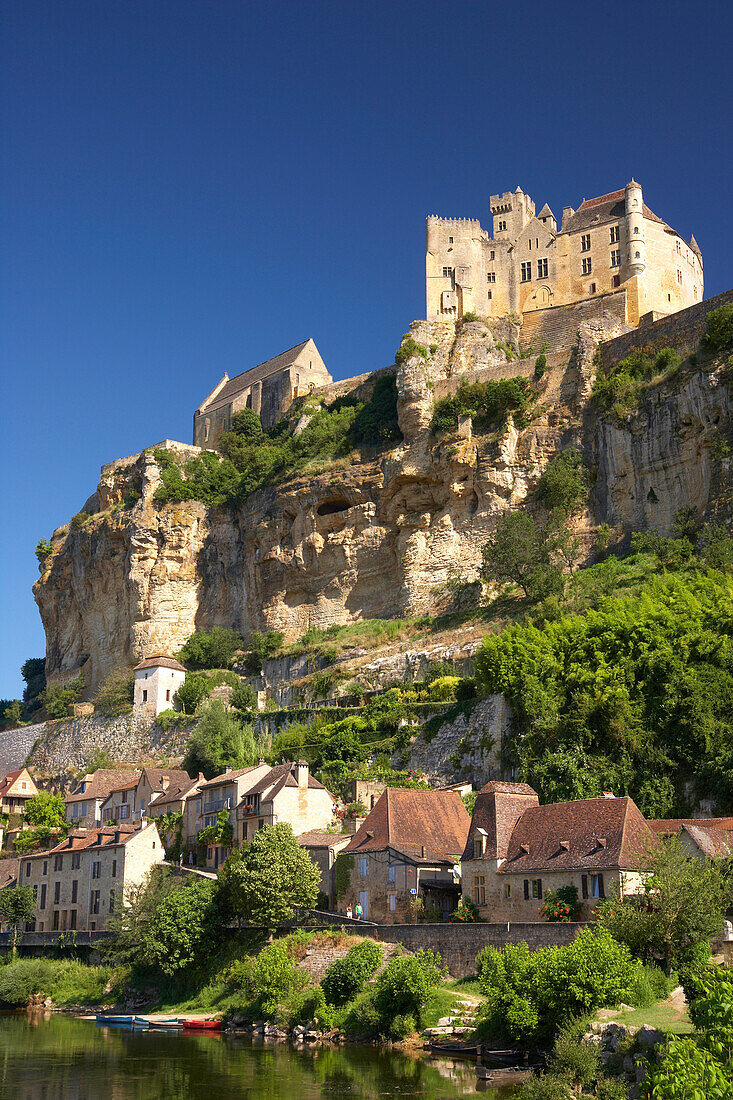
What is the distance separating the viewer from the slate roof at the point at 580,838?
26.2m

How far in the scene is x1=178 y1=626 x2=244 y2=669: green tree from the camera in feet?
195

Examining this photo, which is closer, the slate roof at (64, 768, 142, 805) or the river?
the river

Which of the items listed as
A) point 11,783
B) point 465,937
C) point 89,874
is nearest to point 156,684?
point 11,783

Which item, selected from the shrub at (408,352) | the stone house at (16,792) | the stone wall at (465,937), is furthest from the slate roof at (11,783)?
the stone wall at (465,937)

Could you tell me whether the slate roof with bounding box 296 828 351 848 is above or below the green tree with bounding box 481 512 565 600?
below

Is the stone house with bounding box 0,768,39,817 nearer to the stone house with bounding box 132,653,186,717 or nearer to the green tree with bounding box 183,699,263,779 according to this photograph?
the stone house with bounding box 132,653,186,717

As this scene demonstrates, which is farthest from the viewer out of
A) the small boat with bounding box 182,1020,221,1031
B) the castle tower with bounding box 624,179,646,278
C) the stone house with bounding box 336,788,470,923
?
the castle tower with bounding box 624,179,646,278

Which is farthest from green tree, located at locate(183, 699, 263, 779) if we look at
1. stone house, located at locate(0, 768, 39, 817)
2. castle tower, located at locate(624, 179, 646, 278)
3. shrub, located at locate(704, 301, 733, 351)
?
castle tower, located at locate(624, 179, 646, 278)

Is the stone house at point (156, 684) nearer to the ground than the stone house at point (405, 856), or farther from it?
farther from it

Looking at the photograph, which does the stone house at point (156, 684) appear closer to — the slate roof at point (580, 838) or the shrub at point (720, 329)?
the slate roof at point (580, 838)

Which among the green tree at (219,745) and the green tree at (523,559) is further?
the green tree at (219,745)

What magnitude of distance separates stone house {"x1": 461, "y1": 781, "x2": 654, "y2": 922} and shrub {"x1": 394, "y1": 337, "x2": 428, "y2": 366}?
3194 cm

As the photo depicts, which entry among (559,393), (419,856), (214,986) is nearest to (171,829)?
(214,986)

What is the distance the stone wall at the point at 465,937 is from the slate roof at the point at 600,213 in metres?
45.8
